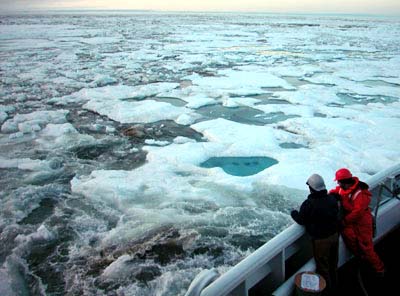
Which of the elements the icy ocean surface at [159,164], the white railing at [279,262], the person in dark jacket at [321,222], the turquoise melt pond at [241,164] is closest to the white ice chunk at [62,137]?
the icy ocean surface at [159,164]

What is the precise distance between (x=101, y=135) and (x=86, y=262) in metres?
4.25

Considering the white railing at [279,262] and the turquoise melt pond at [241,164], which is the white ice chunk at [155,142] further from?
the white railing at [279,262]

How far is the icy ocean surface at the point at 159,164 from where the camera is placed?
3805 millimetres

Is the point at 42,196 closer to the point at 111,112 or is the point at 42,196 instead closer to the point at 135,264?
the point at 135,264

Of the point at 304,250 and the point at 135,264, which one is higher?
the point at 304,250

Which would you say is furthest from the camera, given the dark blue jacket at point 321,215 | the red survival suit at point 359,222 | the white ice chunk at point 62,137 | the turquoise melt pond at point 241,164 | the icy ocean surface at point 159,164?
the white ice chunk at point 62,137

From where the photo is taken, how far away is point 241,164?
20.1 feet

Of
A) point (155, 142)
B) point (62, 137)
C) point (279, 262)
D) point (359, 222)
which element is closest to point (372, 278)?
point (359, 222)

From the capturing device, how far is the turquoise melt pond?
19.1 ft

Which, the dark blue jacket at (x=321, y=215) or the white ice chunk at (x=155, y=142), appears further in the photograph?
the white ice chunk at (x=155, y=142)

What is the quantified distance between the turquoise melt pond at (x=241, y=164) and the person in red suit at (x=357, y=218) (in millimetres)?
2886

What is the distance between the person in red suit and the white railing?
0.14 m

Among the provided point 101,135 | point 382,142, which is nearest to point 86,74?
point 101,135

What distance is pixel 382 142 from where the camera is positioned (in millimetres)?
6762
